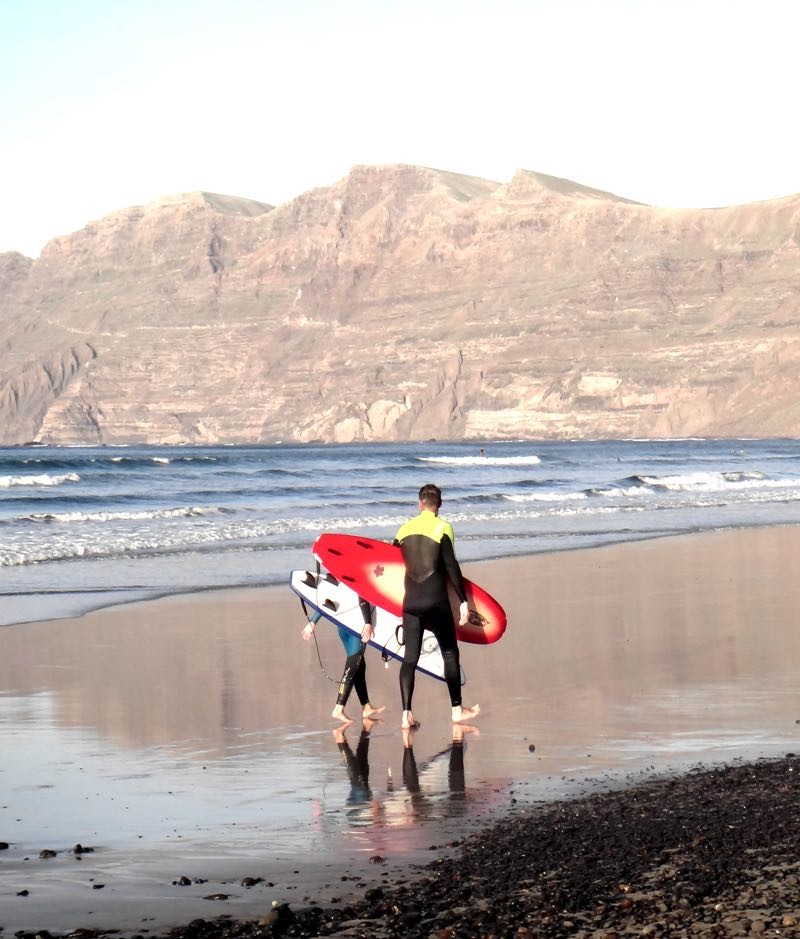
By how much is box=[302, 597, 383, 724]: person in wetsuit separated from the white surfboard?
146 millimetres

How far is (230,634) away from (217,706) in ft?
13.2

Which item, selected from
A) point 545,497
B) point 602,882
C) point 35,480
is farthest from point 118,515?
point 602,882

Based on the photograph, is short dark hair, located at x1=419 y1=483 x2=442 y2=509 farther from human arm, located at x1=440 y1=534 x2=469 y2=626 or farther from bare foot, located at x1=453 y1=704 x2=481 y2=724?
bare foot, located at x1=453 y1=704 x2=481 y2=724

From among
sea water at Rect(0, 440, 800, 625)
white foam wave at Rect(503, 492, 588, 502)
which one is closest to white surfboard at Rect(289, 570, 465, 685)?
sea water at Rect(0, 440, 800, 625)

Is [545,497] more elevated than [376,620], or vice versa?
[376,620]

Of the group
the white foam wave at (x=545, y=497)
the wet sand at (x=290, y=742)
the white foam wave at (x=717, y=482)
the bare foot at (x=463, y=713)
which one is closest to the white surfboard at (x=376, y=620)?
the wet sand at (x=290, y=742)

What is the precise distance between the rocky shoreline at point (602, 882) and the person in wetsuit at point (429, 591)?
275 centimetres

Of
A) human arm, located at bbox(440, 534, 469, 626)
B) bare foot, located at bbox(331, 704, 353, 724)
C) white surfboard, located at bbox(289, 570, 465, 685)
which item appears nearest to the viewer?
human arm, located at bbox(440, 534, 469, 626)

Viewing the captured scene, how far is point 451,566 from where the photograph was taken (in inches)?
387

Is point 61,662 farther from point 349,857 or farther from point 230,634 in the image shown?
point 349,857

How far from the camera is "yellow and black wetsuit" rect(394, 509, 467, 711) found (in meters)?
9.79

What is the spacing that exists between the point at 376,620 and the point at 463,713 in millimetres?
1301

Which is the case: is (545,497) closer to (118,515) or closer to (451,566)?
(118,515)

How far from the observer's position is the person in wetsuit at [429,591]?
979cm
